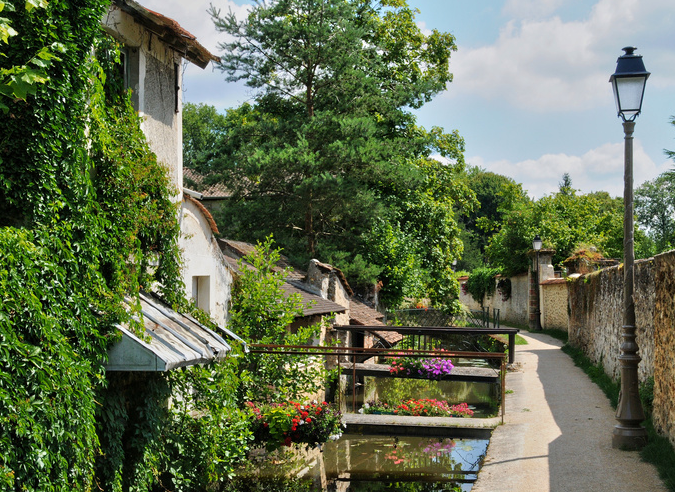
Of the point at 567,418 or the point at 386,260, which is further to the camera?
the point at 386,260

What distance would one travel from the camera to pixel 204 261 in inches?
370

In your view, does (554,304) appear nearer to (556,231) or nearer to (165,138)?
(556,231)

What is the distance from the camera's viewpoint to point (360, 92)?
20656 mm

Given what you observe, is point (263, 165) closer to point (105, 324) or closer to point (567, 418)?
point (567, 418)

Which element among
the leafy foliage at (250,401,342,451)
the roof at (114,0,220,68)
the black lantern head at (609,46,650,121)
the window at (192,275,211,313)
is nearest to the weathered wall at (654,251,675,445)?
the black lantern head at (609,46,650,121)

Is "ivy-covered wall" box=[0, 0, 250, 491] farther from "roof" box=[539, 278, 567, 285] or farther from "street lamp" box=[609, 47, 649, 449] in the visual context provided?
"roof" box=[539, 278, 567, 285]

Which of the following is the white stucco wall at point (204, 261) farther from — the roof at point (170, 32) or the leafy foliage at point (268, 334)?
the roof at point (170, 32)

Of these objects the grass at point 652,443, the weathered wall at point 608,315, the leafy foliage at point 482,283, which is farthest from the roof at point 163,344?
the leafy foliage at point 482,283

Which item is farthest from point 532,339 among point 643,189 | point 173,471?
point 643,189

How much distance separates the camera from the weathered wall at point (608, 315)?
9789mm

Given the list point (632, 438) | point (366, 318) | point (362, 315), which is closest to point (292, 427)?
point (632, 438)

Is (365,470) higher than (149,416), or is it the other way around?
(149,416)

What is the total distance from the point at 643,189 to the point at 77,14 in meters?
67.7

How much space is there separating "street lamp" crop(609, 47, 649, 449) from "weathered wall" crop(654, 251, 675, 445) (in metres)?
0.33
